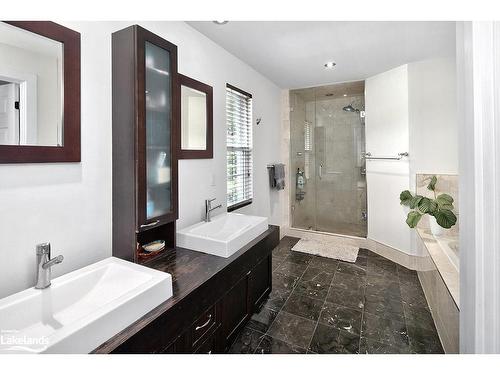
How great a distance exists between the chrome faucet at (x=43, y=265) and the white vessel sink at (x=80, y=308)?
3 centimetres

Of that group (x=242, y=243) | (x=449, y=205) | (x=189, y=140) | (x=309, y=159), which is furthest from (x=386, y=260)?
(x=189, y=140)

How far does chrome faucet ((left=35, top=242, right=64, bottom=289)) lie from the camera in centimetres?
103

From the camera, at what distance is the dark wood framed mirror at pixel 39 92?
Answer: 41.1 inches

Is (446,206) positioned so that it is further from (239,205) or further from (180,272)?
(180,272)

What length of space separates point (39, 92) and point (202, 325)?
1412 millimetres

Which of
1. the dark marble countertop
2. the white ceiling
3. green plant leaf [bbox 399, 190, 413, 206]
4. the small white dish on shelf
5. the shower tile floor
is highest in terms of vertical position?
the white ceiling

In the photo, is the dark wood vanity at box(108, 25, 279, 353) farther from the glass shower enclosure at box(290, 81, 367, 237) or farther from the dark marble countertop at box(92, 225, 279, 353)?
the glass shower enclosure at box(290, 81, 367, 237)

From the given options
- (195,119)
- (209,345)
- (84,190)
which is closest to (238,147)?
(195,119)

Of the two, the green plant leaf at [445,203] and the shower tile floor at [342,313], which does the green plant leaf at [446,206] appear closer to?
the green plant leaf at [445,203]

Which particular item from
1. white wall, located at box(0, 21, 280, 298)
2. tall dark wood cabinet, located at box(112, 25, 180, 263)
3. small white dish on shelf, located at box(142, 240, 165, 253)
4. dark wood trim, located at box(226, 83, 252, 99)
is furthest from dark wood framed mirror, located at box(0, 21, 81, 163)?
dark wood trim, located at box(226, 83, 252, 99)

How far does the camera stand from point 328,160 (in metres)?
4.10

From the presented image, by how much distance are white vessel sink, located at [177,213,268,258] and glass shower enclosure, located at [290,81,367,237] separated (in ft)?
6.88
